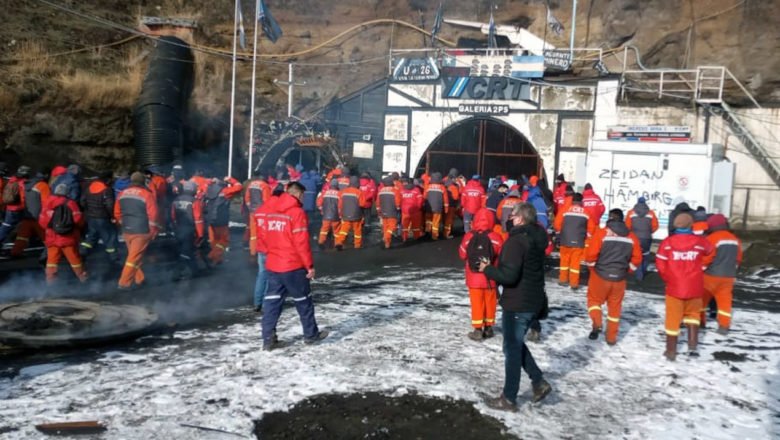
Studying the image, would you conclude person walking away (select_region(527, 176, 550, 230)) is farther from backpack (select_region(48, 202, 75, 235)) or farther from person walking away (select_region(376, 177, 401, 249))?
backpack (select_region(48, 202, 75, 235))

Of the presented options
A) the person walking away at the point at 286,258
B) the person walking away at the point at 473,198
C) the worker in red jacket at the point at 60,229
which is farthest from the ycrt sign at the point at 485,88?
the person walking away at the point at 286,258

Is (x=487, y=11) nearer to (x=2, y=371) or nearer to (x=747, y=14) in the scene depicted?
(x=747, y=14)

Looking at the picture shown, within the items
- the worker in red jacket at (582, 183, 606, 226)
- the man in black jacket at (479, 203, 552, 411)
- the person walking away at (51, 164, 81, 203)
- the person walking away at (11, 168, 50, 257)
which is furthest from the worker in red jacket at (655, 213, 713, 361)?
the person walking away at (11, 168, 50, 257)

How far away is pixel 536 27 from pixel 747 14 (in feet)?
24.9

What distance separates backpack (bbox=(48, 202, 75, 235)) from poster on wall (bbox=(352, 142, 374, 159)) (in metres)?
14.2

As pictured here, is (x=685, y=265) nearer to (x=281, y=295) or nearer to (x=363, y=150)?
(x=281, y=295)

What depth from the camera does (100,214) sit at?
35.9ft

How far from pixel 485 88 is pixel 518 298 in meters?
17.2

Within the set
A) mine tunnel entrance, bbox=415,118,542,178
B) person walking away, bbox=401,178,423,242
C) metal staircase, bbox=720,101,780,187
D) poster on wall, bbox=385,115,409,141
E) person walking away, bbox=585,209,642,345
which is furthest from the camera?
poster on wall, bbox=385,115,409,141

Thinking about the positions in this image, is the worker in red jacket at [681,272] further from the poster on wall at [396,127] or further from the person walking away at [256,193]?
the poster on wall at [396,127]

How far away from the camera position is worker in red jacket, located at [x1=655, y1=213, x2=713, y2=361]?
699 cm

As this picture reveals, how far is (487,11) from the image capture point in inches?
1040

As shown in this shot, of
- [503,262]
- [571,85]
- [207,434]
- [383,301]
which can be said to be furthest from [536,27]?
[207,434]

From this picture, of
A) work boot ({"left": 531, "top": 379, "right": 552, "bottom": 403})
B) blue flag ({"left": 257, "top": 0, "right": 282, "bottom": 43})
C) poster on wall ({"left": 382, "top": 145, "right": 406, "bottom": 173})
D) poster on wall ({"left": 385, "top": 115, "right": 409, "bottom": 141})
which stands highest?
blue flag ({"left": 257, "top": 0, "right": 282, "bottom": 43})
